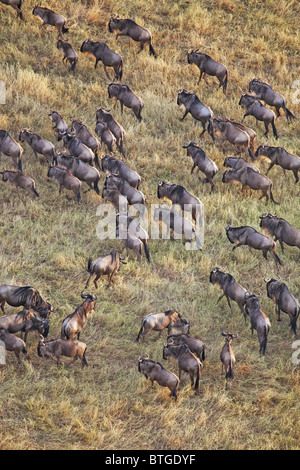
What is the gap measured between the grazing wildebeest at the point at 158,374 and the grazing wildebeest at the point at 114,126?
19.7ft

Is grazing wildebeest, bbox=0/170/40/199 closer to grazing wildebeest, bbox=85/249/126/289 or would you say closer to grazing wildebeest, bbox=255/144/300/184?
grazing wildebeest, bbox=85/249/126/289

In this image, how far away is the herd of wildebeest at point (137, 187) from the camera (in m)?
8.30

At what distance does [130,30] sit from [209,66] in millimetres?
2266

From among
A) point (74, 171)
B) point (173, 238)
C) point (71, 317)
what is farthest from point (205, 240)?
point (71, 317)

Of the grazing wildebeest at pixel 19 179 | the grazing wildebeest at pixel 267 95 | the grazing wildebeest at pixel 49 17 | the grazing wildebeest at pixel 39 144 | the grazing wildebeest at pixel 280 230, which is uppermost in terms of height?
the grazing wildebeest at pixel 49 17

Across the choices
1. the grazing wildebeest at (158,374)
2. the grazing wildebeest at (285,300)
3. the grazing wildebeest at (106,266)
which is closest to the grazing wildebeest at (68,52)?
the grazing wildebeest at (106,266)

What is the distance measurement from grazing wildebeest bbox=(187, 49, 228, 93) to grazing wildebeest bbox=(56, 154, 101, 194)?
5115 mm

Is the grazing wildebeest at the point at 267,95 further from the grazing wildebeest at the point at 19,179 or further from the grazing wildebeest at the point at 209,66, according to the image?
the grazing wildebeest at the point at 19,179

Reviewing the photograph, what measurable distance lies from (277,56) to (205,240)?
27.5 ft

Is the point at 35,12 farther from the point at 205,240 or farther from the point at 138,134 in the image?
the point at 205,240

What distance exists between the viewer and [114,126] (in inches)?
513

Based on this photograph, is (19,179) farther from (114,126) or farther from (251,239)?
(251,239)

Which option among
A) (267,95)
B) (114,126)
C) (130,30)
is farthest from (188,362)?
(130,30)

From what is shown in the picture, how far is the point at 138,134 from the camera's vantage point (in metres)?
13.9
